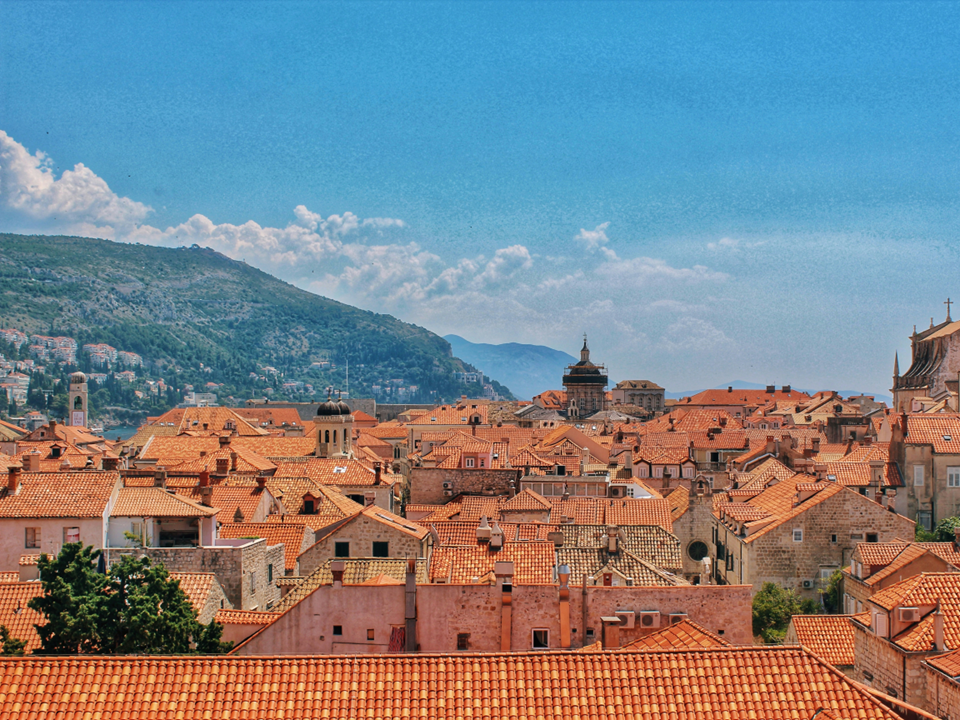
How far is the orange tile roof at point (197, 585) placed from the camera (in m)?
25.4

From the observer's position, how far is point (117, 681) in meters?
16.0

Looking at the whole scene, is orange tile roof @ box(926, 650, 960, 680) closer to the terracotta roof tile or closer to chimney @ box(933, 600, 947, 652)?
chimney @ box(933, 600, 947, 652)

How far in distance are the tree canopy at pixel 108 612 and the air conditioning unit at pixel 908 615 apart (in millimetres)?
16737

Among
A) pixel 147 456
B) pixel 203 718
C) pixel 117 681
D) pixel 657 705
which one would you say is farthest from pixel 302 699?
pixel 147 456

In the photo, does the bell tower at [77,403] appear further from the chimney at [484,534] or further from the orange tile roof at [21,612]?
the orange tile roof at [21,612]

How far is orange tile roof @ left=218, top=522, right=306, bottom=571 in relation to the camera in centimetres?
3359

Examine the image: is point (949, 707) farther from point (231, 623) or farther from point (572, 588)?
point (231, 623)

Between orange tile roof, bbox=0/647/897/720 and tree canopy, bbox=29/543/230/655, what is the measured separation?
5138 mm

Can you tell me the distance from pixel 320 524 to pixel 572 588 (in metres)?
17.7

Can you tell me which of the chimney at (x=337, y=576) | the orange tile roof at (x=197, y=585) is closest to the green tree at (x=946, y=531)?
the chimney at (x=337, y=576)

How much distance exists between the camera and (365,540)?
32.0m

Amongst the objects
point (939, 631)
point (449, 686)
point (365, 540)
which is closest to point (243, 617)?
point (365, 540)

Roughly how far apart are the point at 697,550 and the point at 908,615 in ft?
81.2

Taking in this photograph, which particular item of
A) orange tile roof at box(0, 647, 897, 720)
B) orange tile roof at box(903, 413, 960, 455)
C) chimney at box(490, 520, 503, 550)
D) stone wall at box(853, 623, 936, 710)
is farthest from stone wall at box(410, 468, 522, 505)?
orange tile roof at box(0, 647, 897, 720)
